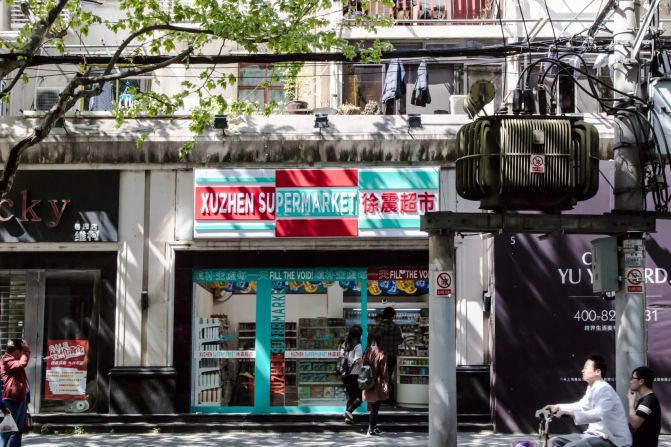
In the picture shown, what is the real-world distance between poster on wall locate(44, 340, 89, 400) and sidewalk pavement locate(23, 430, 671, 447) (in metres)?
0.86

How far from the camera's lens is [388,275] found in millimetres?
15195

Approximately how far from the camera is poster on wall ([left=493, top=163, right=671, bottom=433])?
14.0 m

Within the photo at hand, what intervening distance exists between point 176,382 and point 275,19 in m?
6.15

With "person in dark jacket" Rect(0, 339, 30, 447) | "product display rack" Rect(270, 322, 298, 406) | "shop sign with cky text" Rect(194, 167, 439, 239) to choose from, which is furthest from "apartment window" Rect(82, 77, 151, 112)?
"person in dark jacket" Rect(0, 339, 30, 447)

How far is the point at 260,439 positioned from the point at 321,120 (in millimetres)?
5210

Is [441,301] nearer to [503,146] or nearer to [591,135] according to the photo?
[503,146]

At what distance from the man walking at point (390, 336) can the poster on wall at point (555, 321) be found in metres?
1.79

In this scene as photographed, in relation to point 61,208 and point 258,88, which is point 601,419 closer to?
point 61,208

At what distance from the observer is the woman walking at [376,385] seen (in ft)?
45.0

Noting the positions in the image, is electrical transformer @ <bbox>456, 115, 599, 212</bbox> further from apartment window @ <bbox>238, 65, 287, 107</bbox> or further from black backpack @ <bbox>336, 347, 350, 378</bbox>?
apartment window @ <bbox>238, 65, 287, 107</bbox>

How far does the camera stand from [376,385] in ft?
45.0

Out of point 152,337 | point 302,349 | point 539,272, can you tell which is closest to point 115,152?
point 152,337

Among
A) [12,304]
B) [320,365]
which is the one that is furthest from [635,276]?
[12,304]

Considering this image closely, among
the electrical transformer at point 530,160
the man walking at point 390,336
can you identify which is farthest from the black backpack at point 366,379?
the electrical transformer at point 530,160
